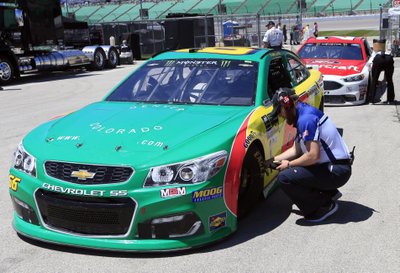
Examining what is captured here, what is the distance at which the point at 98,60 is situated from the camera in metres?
24.0

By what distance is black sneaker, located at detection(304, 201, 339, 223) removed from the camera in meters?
4.61

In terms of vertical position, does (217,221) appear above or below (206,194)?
below

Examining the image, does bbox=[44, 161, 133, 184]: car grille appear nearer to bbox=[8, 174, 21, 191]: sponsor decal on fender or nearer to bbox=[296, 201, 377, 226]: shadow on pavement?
bbox=[8, 174, 21, 191]: sponsor decal on fender

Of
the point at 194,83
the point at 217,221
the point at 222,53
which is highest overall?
the point at 222,53

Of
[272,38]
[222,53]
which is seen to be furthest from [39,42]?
[222,53]

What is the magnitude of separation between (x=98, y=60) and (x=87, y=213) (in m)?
21.0

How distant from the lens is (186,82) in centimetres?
543

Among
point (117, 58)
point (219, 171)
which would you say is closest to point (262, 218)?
point (219, 171)

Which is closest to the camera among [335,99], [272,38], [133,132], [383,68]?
[133,132]

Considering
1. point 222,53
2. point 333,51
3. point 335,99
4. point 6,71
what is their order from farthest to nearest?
point 6,71 → point 333,51 → point 335,99 → point 222,53

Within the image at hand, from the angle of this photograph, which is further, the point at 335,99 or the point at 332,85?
the point at 335,99

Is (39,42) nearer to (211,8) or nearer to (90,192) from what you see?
(90,192)

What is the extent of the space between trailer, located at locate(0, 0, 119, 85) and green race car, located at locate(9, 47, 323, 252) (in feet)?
50.2

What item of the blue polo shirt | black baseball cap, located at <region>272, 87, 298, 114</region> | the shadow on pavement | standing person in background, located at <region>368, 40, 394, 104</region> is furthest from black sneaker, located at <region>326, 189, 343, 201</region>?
standing person in background, located at <region>368, 40, 394, 104</region>
